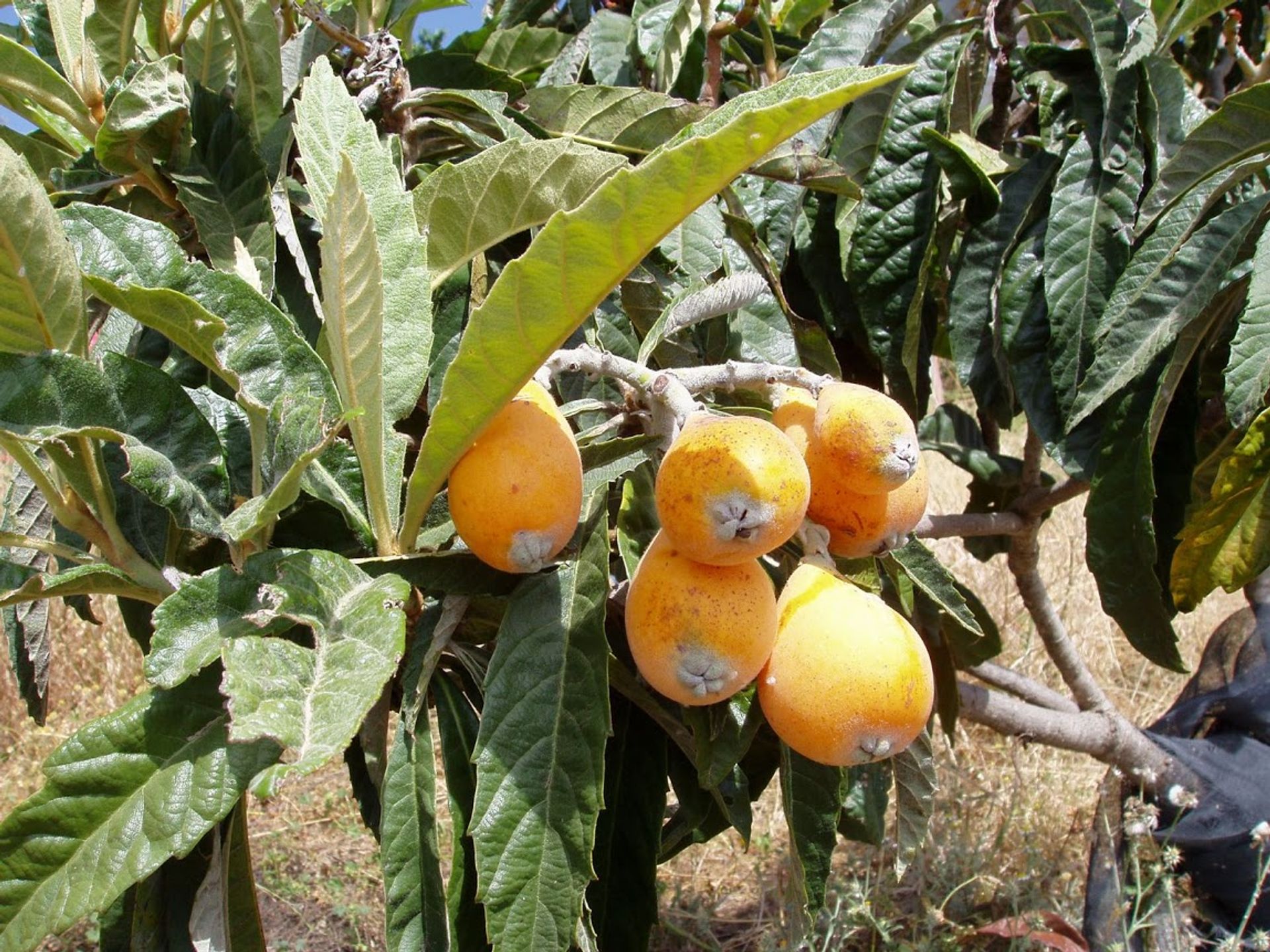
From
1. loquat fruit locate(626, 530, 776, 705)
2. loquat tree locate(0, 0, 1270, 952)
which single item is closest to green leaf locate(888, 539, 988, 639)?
loquat tree locate(0, 0, 1270, 952)

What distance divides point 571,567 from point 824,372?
1.32 feet

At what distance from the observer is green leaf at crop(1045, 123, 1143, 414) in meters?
1.05

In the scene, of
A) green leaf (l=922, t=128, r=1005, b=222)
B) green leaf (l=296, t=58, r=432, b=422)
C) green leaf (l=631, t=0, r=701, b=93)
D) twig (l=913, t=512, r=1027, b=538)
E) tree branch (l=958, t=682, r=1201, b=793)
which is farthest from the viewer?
tree branch (l=958, t=682, r=1201, b=793)

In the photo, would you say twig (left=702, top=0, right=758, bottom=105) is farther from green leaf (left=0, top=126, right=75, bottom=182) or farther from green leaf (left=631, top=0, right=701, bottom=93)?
green leaf (left=0, top=126, right=75, bottom=182)

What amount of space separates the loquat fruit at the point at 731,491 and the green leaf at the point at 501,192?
0.20 meters

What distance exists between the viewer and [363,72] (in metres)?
0.98

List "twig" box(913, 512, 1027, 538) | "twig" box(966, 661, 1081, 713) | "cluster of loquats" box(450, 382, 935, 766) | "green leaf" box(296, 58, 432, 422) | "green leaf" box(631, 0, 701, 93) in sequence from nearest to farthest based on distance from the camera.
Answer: "cluster of loquats" box(450, 382, 935, 766), "green leaf" box(296, 58, 432, 422), "green leaf" box(631, 0, 701, 93), "twig" box(913, 512, 1027, 538), "twig" box(966, 661, 1081, 713)

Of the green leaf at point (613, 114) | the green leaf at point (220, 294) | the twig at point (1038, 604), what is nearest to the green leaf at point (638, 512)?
the green leaf at point (220, 294)

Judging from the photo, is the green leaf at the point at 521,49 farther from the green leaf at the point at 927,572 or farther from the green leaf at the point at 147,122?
the green leaf at the point at 927,572

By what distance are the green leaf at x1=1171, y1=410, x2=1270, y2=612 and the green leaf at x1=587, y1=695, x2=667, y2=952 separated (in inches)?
23.4

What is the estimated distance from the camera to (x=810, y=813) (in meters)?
0.82

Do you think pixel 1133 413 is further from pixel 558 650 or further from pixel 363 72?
pixel 363 72

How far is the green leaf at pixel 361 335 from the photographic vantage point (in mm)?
634

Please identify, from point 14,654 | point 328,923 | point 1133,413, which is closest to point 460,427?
point 14,654
